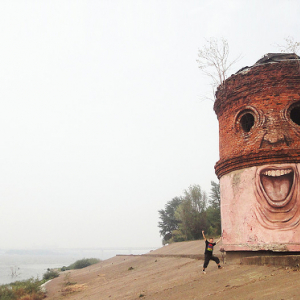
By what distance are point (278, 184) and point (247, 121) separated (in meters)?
2.67

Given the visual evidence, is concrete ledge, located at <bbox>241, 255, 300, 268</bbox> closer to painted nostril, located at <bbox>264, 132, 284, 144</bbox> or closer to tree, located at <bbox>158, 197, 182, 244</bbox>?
painted nostril, located at <bbox>264, 132, 284, 144</bbox>

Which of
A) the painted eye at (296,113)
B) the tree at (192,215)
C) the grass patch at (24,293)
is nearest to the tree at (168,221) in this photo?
the tree at (192,215)

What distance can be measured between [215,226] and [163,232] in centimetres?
1268

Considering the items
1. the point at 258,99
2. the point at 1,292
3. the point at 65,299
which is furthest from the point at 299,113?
the point at 1,292

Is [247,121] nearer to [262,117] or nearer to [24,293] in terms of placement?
[262,117]

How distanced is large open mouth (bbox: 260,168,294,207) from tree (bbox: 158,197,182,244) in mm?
34728

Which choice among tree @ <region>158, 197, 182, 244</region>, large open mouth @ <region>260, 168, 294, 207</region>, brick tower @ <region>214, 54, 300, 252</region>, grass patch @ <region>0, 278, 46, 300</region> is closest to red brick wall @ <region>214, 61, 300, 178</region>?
brick tower @ <region>214, 54, 300, 252</region>

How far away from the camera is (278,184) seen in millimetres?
9234

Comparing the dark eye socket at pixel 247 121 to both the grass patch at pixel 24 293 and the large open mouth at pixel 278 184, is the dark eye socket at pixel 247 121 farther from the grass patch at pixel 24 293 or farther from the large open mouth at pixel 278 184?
the grass patch at pixel 24 293

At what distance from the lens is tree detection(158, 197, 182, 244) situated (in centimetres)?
4332

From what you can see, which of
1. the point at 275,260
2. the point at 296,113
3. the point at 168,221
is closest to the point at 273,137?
the point at 296,113

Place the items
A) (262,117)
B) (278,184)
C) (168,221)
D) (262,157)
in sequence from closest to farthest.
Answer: (278,184) → (262,157) → (262,117) → (168,221)

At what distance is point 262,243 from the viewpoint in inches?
359

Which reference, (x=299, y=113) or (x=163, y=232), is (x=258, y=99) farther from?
(x=163, y=232)
